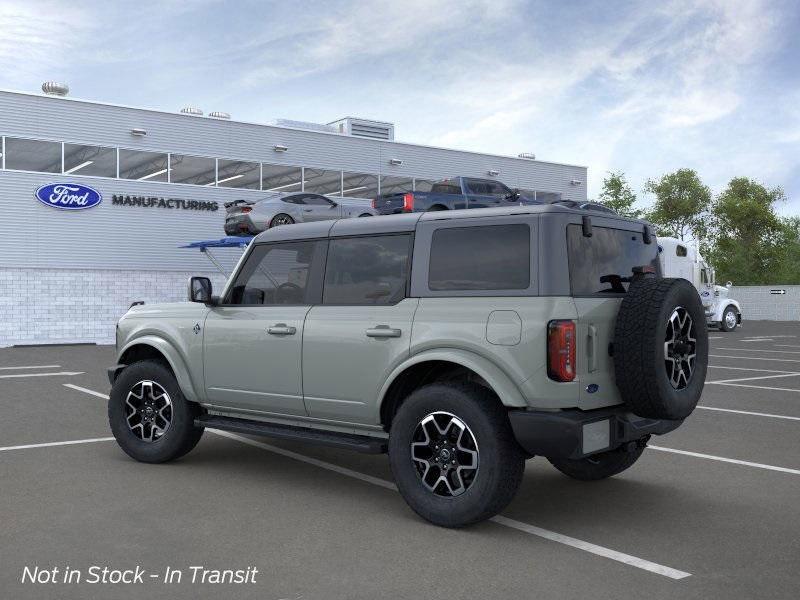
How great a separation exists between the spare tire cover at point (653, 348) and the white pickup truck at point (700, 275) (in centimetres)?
2189

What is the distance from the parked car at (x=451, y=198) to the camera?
19203 mm

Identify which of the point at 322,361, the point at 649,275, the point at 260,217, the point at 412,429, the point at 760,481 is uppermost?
the point at 260,217

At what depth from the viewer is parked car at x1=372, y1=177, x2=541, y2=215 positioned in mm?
19203

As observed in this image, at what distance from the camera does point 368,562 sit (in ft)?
14.7

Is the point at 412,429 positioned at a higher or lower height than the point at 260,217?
lower

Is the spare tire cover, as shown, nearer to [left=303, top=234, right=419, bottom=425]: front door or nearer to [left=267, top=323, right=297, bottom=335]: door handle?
[left=303, top=234, right=419, bottom=425]: front door

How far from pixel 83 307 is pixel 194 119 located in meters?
7.62

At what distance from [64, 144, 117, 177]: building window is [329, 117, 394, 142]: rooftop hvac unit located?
9879 mm

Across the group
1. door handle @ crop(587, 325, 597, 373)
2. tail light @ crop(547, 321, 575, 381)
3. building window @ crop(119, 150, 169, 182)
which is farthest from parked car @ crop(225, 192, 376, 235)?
tail light @ crop(547, 321, 575, 381)

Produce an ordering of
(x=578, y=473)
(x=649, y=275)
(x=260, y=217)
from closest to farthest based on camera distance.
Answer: (x=649, y=275) → (x=578, y=473) → (x=260, y=217)

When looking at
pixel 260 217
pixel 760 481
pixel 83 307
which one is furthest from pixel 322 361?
→ pixel 83 307

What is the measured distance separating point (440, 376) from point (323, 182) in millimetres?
27638

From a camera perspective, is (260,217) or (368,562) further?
(260,217)

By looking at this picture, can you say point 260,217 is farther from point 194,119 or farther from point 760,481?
point 760,481
